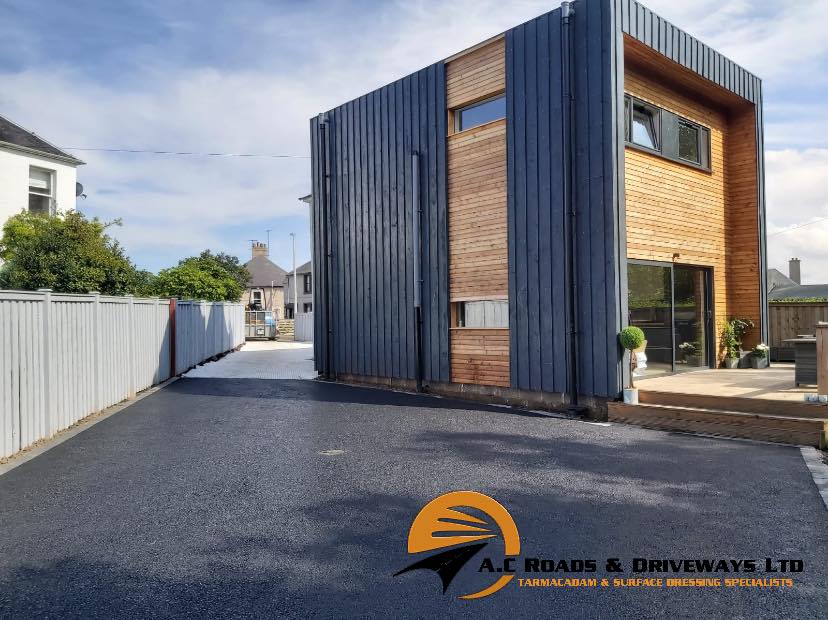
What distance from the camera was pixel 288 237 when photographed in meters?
46.4

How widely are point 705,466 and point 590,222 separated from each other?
4.36 meters

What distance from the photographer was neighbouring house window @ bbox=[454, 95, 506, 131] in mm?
10896

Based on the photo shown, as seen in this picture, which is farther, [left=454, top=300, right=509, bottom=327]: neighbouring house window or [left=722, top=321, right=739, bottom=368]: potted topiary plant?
[left=722, top=321, right=739, bottom=368]: potted topiary plant

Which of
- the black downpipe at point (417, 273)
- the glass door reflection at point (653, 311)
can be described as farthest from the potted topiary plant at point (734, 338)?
the black downpipe at point (417, 273)

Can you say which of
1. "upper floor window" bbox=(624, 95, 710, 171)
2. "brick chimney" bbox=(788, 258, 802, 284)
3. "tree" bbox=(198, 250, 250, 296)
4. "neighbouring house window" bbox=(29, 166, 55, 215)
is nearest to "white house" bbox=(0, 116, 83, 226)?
"neighbouring house window" bbox=(29, 166, 55, 215)

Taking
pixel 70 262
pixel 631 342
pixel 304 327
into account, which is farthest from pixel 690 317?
pixel 304 327

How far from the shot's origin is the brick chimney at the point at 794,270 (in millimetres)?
45594

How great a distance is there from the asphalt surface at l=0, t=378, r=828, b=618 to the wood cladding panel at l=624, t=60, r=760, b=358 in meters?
4.11

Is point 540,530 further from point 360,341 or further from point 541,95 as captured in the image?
point 360,341

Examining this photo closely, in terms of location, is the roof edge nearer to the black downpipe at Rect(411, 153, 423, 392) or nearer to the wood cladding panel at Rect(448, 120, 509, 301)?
the black downpipe at Rect(411, 153, 423, 392)

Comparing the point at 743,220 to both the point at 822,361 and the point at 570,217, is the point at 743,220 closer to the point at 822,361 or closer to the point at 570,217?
the point at 570,217

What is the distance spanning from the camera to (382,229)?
13.0 meters

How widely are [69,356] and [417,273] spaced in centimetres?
636

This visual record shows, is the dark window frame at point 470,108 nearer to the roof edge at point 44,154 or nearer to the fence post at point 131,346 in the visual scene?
the fence post at point 131,346
